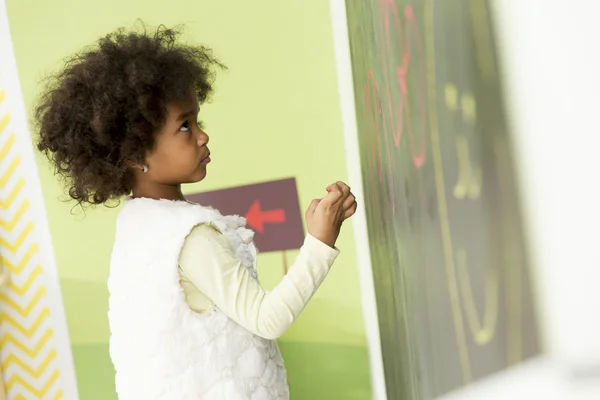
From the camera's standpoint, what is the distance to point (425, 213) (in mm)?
575

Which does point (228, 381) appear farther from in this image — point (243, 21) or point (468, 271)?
point (243, 21)

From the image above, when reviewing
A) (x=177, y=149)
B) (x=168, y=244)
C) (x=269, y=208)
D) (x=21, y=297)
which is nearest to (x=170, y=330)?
(x=168, y=244)

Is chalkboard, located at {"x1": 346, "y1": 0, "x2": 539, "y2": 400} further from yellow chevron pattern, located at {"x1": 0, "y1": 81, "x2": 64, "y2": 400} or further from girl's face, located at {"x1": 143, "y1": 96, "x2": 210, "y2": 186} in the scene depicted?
yellow chevron pattern, located at {"x1": 0, "y1": 81, "x2": 64, "y2": 400}

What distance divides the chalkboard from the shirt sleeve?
0.11 meters

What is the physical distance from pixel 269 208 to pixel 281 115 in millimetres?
214

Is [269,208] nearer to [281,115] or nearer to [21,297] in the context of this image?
[281,115]

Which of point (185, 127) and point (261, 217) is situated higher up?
point (185, 127)

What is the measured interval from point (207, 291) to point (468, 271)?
573 mm

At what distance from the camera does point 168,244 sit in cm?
94

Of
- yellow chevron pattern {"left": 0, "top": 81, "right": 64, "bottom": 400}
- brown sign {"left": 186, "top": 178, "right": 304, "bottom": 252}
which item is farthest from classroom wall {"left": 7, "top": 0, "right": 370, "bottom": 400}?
yellow chevron pattern {"left": 0, "top": 81, "right": 64, "bottom": 400}

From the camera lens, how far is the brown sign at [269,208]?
1.68 metres

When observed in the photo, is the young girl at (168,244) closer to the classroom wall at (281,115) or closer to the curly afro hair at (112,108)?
the curly afro hair at (112,108)

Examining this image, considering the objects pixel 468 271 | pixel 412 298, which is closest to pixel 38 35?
pixel 412 298

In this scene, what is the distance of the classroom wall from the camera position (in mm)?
1654
